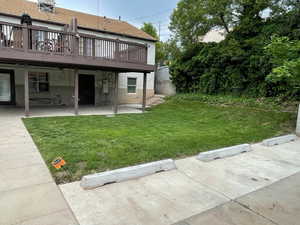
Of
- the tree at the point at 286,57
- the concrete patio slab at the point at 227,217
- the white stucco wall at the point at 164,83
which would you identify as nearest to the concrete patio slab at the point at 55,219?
the concrete patio slab at the point at 227,217

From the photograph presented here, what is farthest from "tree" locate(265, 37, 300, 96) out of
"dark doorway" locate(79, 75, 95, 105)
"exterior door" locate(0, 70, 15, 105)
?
"exterior door" locate(0, 70, 15, 105)

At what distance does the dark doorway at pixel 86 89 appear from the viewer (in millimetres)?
12930

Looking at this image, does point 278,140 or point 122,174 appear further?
point 278,140

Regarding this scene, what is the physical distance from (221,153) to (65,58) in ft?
21.8

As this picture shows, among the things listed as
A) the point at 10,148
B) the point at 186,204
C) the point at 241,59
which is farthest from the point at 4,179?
the point at 241,59

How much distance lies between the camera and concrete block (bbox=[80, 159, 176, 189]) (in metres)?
2.78

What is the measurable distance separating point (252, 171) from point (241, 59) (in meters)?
9.28

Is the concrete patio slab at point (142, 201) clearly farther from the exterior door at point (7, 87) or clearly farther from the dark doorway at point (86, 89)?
the dark doorway at point (86, 89)

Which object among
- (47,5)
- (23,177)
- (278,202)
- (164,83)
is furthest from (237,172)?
(47,5)

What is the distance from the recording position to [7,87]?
10891 millimetres

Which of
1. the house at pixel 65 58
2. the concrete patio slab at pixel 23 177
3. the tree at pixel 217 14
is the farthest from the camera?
the tree at pixel 217 14

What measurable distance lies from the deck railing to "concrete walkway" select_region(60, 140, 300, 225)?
641cm

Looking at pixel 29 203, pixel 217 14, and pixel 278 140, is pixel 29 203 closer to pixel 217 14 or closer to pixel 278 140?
pixel 278 140

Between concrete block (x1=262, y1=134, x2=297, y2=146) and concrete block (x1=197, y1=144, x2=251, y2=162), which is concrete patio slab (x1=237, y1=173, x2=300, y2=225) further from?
concrete block (x1=262, y1=134, x2=297, y2=146)
